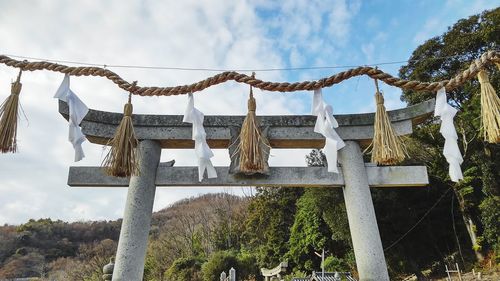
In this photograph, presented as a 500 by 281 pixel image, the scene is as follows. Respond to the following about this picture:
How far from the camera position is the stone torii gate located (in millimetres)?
3514

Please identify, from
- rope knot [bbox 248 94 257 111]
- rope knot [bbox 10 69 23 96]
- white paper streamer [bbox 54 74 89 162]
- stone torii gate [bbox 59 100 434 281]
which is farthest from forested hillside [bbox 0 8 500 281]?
rope knot [bbox 10 69 23 96]

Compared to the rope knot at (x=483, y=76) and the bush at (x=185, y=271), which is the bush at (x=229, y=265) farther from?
the rope knot at (x=483, y=76)

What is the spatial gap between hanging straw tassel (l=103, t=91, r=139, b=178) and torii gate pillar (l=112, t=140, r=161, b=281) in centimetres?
106

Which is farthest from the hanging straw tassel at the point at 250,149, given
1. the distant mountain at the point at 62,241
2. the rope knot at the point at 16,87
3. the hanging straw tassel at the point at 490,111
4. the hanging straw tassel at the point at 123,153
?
the distant mountain at the point at 62,241

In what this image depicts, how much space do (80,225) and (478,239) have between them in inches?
1385

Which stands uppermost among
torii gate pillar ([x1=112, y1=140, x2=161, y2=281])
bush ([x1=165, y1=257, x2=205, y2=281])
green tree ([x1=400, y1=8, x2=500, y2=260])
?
green tree ([x1=400, y1=8, x2=500, y2=260])

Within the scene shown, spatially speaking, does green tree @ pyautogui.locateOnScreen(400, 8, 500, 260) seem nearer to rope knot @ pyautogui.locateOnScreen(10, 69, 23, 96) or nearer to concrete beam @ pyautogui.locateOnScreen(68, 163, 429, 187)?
concrete beam @ pyautogui.locateOnScreen(68, 163, 429, 187)

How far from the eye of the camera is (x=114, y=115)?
150 inches

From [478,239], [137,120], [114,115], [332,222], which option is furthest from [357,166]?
[478,239]

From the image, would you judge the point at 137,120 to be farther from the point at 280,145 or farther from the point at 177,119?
the point at 280,145

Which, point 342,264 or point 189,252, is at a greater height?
point 189,252

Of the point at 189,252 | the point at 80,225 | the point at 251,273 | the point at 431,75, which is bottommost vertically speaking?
the point at 251,273

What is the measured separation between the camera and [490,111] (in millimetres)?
2129

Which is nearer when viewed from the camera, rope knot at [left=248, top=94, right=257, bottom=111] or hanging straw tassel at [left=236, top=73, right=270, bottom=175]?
hanging straw tassel at [left=236, top=73, right=270, bottom=175]
